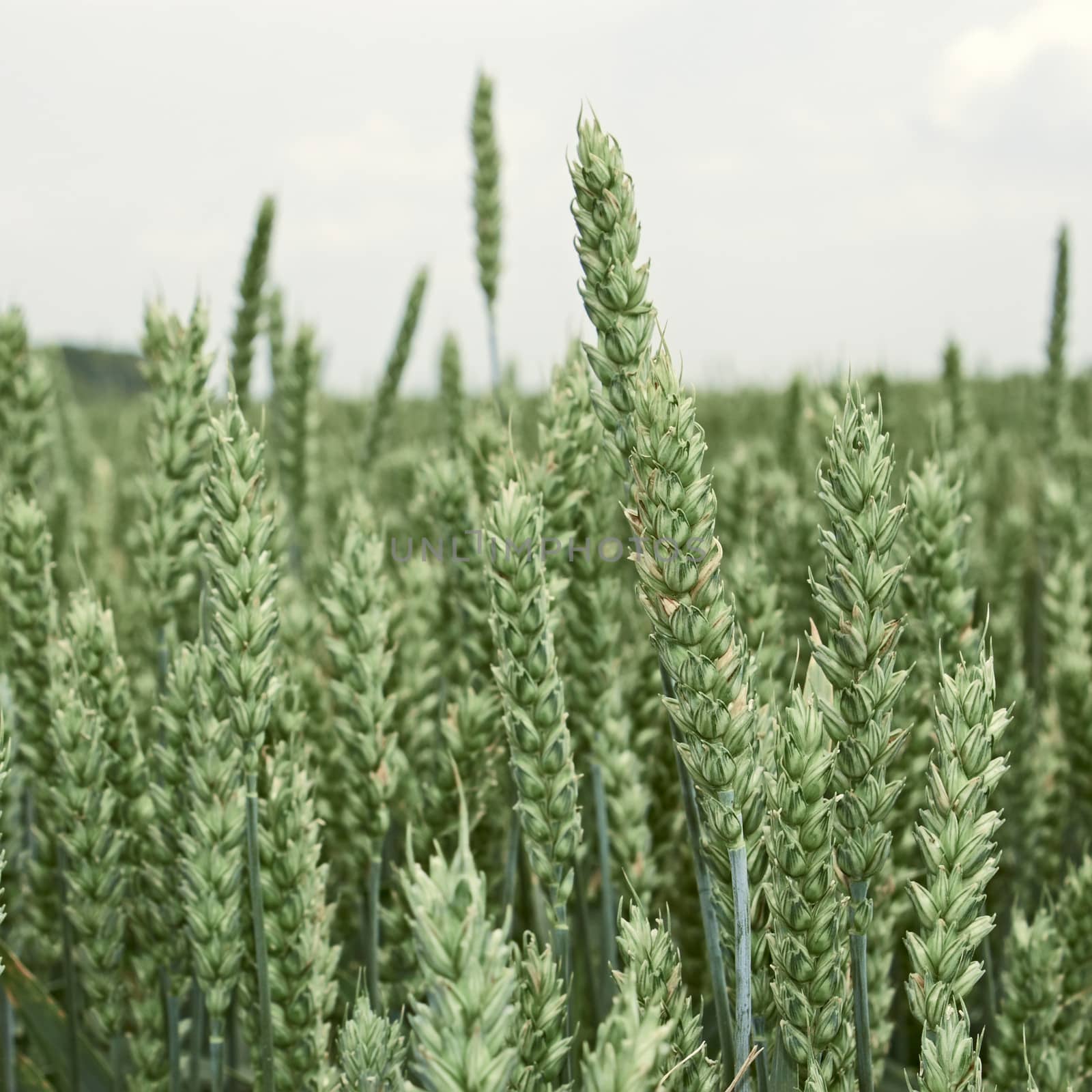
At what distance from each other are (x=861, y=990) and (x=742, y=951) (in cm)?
20

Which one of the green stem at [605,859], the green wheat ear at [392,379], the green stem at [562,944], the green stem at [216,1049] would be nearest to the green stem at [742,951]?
the green stem at [562,944]

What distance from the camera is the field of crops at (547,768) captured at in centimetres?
104

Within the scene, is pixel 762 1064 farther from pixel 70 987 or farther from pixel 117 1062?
pixel 70 987

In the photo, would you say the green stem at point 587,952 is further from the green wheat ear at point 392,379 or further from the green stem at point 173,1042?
the green wheat ear at point 392,379

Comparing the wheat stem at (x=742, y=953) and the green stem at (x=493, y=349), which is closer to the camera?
the wheat stem at (x=742, y=953)

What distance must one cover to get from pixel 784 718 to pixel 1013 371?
38.4 ft

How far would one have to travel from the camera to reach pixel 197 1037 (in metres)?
1.56

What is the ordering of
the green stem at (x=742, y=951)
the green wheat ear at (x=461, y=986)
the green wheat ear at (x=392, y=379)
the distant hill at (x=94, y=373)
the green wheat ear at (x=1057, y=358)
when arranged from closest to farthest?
1. the green wheat ear at (x=461, y=986)
2. the green stem at (x=742, y=951)
3. the green wheat ear at (x=392, y=379)
4. the green wheat ear at (x=1057, y=358)
5. the distant hill at (x=94, y=373)

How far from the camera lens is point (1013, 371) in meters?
11.4

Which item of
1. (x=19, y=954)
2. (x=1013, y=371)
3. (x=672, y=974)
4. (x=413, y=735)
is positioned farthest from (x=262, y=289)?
(x=1013, y=371)

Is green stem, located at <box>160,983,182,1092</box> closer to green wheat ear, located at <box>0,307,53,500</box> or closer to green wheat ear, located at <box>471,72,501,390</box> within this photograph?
green wheat ear, located at <box>0,307,53,500</box>

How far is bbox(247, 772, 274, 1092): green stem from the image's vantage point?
1.26 m

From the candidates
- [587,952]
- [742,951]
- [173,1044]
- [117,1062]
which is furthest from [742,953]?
[117,1062]

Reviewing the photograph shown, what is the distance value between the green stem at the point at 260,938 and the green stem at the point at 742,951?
594 millimetres
